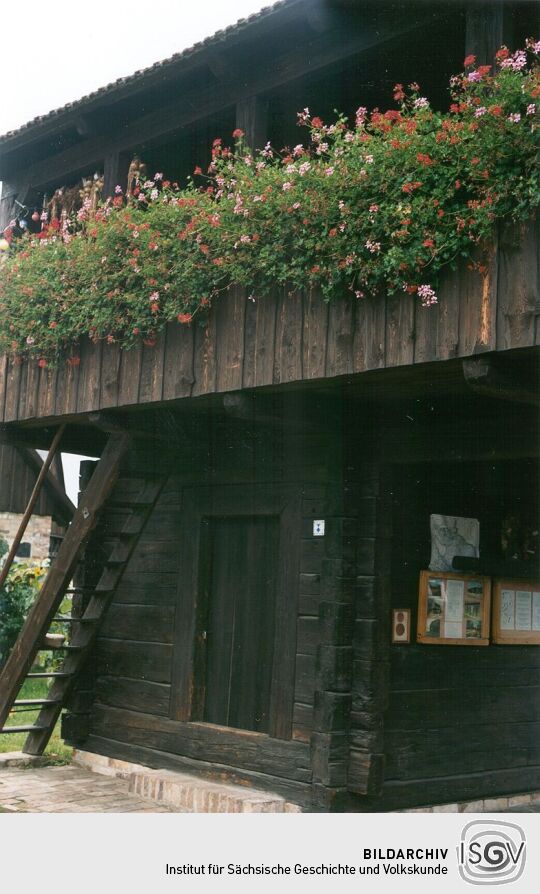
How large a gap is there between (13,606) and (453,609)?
8.16 meters

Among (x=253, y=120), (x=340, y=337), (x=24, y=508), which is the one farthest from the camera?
(x=24, y=508)

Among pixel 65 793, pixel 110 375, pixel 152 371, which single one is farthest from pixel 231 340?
pixel 65 793

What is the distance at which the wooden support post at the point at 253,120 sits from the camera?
8.02 m

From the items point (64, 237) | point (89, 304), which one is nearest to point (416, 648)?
point (89, 304)

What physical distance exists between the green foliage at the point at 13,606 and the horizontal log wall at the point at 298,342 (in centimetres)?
614

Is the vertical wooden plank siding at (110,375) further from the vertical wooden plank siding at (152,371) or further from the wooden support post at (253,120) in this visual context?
the wooden support post at (253,120)

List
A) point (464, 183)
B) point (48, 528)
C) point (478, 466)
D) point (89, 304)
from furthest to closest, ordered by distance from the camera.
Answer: point (48, 528)
point (478, 466)
point (89, 304)
point (464, 183)

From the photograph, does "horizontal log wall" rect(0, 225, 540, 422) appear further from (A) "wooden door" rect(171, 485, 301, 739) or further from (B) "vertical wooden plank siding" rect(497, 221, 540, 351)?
(A) "wooden door" rect(171, 485, 301, 739)

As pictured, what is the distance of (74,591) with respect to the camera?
33.5 feet

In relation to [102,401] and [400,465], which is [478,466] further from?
[102,401]

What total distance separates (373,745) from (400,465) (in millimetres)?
1972

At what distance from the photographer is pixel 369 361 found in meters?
6.26
